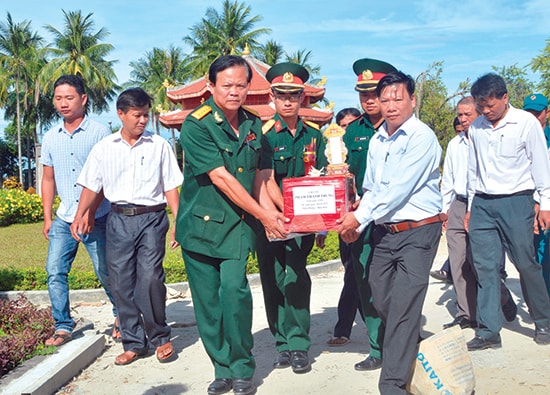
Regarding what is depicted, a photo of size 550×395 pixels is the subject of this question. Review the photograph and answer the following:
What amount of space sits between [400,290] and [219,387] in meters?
1.35

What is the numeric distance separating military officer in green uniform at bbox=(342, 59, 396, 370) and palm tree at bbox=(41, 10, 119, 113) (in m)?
47.1

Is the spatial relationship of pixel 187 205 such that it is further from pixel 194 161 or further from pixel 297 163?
pixel 297 163

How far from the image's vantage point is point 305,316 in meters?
4.52

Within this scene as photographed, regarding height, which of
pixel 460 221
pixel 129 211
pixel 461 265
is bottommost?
pixel 461 265

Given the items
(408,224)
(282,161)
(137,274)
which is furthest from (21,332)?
(408,224)

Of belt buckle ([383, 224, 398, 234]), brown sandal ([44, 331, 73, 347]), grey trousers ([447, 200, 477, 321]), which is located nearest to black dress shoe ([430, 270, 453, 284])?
grey trousers ([447, 200, 477, 321])

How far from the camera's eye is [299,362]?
14.2ft

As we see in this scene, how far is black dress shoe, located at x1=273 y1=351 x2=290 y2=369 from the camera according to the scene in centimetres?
444

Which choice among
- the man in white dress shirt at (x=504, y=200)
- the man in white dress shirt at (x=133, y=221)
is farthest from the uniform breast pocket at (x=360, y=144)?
the man in white dress shirt at (x=133, y=221)

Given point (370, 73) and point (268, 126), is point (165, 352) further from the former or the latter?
point (370, 73)

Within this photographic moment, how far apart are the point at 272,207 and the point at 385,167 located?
88 cm

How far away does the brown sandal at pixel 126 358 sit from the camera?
467cm

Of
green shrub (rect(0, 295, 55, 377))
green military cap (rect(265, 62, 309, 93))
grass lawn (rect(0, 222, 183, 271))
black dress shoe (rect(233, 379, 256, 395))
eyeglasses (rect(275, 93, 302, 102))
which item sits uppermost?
green military cap (rect(265, 62, 309, 93))

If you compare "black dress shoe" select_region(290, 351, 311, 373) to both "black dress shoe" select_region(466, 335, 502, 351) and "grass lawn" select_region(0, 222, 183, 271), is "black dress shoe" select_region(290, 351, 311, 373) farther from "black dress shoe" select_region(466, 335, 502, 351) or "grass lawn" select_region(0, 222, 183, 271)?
"grass lawn" select_region(0, 222, 183, 271)
